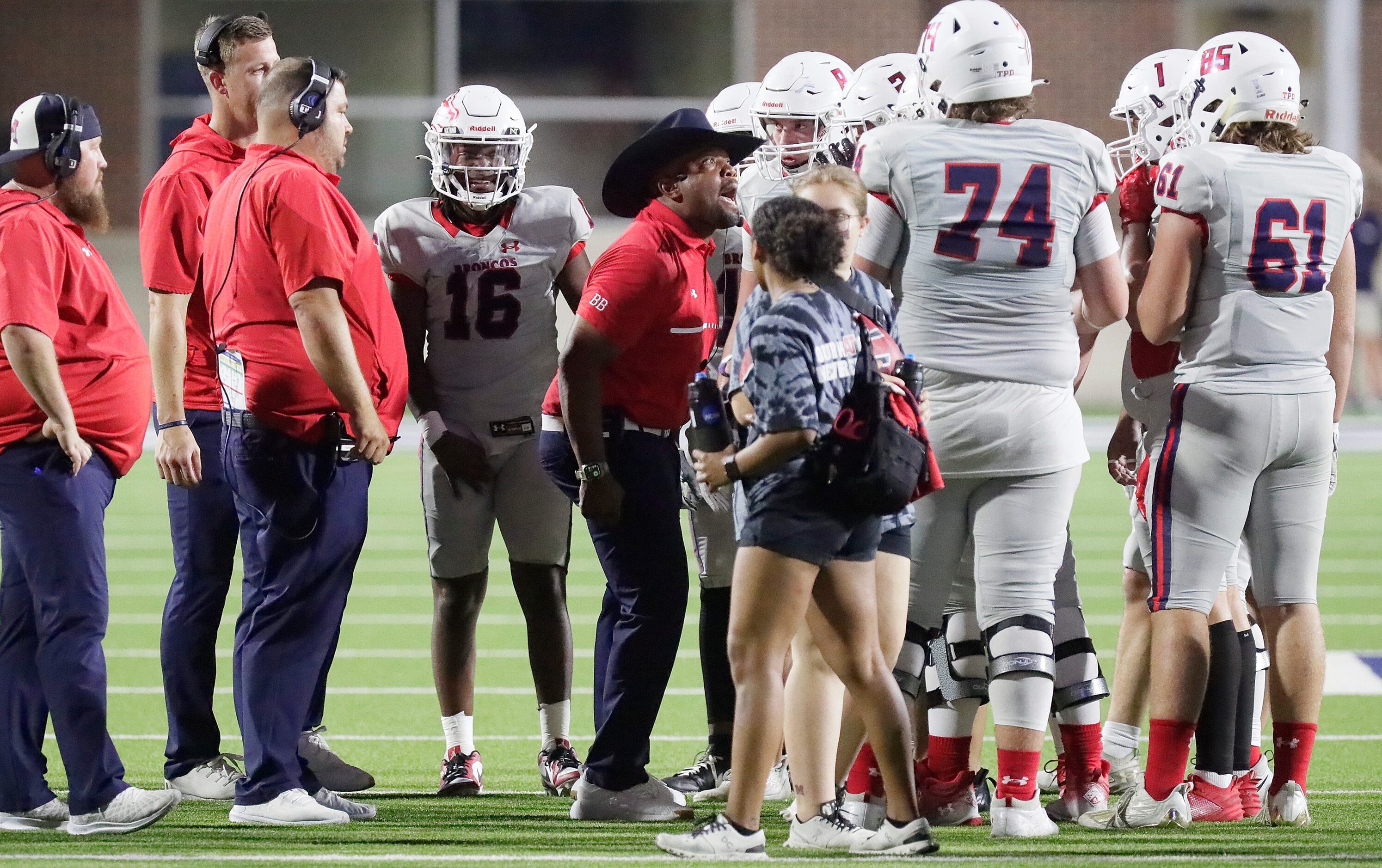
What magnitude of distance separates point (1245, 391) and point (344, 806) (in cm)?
257

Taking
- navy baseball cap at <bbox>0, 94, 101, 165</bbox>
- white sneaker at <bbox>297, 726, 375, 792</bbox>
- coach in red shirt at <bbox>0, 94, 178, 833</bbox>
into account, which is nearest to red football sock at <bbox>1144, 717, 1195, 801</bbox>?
white sneaker at <bbox>297, 726, 375, 792</bbox>

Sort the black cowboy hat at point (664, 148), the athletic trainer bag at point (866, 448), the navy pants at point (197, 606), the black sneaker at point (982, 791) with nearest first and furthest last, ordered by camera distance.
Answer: the athletic trainer bag at point (866, 448), the black cowboy hat at point (664, 148), the black sneaker at point (982, 791), the navy pants at point (197, 606)

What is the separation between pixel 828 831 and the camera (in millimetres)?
4332

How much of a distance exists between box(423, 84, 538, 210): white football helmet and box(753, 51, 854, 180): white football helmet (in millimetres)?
693

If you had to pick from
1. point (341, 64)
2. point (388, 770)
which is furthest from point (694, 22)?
point (388, 770)

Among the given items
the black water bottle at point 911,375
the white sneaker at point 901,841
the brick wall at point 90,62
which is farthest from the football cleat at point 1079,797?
the brick wall at point 90,62

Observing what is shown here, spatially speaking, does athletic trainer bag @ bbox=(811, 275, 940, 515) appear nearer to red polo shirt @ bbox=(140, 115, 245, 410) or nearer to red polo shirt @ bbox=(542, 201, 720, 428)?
red polo shirt @ bbox=(542, 201, 720, 428)

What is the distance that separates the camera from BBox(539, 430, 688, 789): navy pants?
16.1 feet

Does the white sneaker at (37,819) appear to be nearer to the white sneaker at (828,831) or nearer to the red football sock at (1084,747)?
the white sneaker at (828,831)

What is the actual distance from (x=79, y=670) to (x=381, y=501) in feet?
30.2

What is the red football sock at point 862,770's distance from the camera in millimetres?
4676

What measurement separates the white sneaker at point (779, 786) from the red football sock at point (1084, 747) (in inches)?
33.1

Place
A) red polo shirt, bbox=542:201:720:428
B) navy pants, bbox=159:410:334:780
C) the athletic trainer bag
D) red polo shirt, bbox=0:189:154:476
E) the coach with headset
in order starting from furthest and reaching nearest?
navy pants, bbox=159:410:334:780
red polo shirt, bbox=542:201:720:428
the coach with headset
red polo shirt, bbox=0:189:154:476
the athletic trainer bag

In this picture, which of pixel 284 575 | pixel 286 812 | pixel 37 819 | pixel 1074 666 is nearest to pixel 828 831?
pixel 1074 666
